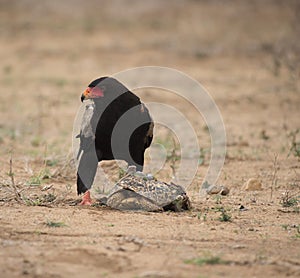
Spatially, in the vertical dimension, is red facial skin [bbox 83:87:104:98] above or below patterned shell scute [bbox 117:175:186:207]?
above

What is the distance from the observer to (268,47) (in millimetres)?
16953

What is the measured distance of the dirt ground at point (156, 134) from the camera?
4223 mm

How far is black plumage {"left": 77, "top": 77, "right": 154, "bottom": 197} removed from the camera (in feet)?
17.4

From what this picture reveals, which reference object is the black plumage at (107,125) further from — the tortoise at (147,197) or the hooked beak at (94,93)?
the tortoise at (147,197)

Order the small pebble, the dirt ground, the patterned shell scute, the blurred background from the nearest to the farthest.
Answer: the dirt ground → the patterned shell scute → the small pebble → the blurred background

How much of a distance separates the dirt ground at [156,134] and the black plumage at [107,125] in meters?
0.37

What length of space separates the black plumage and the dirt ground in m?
0.37

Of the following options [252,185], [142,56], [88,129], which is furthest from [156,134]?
[142,56]

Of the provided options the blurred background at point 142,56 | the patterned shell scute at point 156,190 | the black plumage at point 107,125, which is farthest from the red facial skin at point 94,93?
the blurred background at point 142,56

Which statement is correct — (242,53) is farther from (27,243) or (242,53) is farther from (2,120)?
(27,243)

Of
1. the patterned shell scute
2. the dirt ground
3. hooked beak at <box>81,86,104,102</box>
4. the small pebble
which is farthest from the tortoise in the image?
the small pebble

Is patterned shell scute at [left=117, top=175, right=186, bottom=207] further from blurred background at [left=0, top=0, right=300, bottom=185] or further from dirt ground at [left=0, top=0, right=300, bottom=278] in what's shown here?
blurred background at [left=0, top=0, right=300, bottom=185]

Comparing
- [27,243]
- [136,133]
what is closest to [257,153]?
[136,133]

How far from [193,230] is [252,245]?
454mm
